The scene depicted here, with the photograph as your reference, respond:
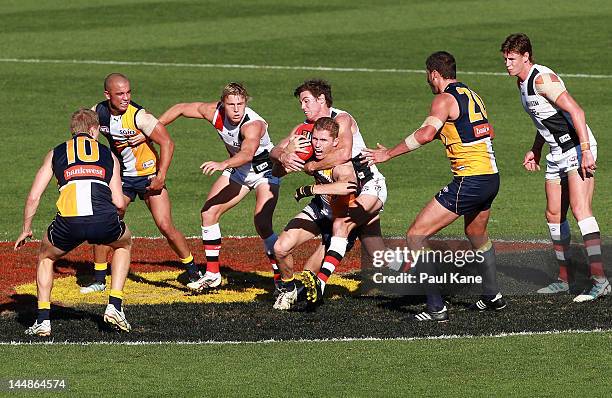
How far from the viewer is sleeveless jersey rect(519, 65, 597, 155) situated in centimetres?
1289

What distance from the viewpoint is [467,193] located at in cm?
1217

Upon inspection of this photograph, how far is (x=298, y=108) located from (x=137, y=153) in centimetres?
1184

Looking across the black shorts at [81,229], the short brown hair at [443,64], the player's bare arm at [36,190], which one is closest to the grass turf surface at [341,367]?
the black shorts at [81,229]

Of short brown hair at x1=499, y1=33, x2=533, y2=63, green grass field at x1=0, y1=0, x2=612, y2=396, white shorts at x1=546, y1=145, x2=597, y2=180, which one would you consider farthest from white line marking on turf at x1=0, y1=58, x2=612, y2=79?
short brown hair at x1=499, y1=33, x2=533, y2=63

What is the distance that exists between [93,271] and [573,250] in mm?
5631

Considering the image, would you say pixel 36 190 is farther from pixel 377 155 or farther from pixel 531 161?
pixel 531 161

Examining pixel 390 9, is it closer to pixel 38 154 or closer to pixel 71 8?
pixel 71 8

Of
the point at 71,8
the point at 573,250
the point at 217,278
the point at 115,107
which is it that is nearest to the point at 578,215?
the point at 573,250

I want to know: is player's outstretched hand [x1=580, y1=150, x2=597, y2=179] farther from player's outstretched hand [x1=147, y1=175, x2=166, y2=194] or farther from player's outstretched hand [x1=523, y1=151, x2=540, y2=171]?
player's outstretched hand [x1=147, y1=175, x2=166, y2=194]

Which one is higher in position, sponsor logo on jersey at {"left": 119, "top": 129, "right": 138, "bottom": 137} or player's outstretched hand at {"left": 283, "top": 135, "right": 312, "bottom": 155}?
sponsor logo on jersey at {"left": 119, "top": 129, "right": 138, "bottom": 137}

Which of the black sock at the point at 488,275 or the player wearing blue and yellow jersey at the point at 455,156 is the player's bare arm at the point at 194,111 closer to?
the player wearing blue and yellow jersey at the point at 455,156

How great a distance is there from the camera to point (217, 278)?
14047 mm

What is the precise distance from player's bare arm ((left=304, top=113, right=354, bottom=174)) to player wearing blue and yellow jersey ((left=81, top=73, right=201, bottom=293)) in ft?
5.77

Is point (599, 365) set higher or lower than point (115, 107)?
lower
